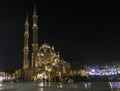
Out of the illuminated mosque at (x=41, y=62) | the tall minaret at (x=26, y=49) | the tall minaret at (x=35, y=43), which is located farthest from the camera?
the tall minaret at (x=35, y=43)

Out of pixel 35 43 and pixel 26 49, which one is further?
pixel 26 49

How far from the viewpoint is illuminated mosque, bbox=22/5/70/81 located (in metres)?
108

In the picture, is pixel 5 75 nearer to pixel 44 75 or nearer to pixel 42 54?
pixel 42 54

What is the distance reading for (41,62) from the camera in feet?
389

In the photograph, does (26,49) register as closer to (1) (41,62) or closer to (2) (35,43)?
(2) (35,43)

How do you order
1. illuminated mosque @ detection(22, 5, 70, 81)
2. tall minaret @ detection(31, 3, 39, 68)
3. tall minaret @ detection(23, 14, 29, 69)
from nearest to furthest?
illuminated mosque @ detection(22, 5, 70, 81), tall minaret @ detection(23, 14, 29, 69), tall minaret @ detection(31, 3, 39, 68)

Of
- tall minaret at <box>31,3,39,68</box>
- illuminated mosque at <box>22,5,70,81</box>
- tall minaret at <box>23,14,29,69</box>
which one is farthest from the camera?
tall minaret at <box>31,3,39,68</box>

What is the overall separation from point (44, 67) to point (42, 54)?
1269cm

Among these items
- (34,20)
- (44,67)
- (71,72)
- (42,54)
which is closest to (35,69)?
(44,67)

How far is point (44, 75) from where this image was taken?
4195 inches

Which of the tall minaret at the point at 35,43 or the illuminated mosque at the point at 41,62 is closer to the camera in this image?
the illuminated mosque at the point at 41,62

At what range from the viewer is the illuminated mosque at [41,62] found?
355ft

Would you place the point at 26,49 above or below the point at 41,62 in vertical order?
above

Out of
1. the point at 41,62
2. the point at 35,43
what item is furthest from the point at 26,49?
the point at 41,62
